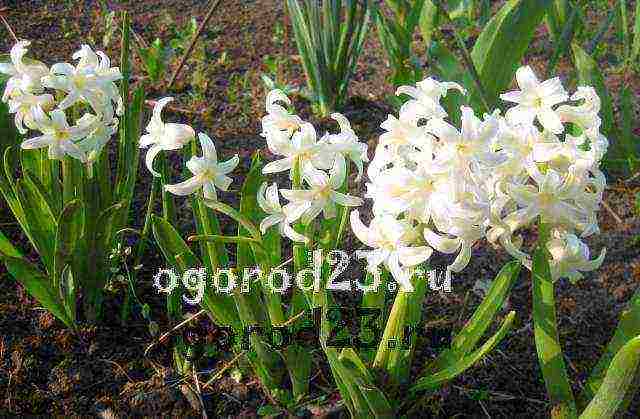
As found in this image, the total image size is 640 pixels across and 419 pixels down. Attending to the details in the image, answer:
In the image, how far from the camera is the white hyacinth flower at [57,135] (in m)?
1.63

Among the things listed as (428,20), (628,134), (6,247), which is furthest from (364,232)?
(428,20)

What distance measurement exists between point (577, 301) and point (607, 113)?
86cm

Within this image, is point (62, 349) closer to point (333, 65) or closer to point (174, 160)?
point (174, 160)

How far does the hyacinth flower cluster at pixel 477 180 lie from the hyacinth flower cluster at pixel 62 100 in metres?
0.74

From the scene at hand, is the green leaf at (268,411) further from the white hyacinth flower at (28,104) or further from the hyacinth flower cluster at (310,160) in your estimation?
the white hyacinth flower at (28,104)

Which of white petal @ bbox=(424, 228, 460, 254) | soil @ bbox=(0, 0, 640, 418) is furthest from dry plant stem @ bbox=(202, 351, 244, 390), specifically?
white petal @ bbox=(424, 228, 460, 254)

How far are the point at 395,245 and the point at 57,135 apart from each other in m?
0.90

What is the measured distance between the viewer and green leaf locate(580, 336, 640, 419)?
4.18 feet

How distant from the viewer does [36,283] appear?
5.99ft

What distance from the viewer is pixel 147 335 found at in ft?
6.87

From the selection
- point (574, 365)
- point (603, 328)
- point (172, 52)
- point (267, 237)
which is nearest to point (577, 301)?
point (603, 328)

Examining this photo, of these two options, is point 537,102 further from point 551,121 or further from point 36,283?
point 36,283

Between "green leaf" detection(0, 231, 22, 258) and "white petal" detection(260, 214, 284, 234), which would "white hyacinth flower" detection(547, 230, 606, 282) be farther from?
"green leaf" detection(0, 231, 22, 258)

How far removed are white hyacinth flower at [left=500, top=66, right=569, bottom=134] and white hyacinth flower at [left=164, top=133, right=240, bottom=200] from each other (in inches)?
23.7
